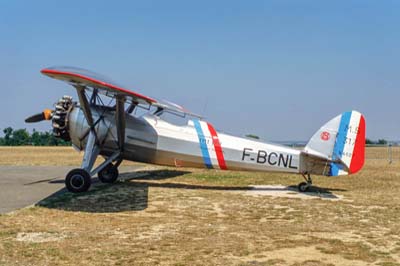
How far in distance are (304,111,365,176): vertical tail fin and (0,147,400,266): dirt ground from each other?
0.80m

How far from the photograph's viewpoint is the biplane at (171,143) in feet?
36.9

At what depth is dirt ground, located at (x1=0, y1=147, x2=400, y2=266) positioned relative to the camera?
5.24 metres

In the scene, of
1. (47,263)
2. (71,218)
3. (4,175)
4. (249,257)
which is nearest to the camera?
(47,263)

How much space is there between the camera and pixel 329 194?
11102mm

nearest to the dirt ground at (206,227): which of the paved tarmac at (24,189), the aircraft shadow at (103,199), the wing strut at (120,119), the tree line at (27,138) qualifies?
the aircraft shadow at (103,199)

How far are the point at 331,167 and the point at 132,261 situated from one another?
7.66 meters

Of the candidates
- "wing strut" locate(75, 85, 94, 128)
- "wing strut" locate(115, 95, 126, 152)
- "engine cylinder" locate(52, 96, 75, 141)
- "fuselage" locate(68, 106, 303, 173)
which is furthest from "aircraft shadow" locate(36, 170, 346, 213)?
"wing strut" locate(75, 85, 94, 128)

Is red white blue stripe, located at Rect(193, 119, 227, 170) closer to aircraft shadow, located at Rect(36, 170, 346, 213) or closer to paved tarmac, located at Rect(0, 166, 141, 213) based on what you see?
aircraft shadow, located at Rect(36, 170, 346, 213)

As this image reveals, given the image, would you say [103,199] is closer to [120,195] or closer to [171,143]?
[120,195]

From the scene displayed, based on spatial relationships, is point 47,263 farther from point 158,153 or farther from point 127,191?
point 158,153

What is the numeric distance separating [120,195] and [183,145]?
2.68 metres

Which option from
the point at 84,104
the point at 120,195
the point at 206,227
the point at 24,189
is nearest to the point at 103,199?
the point at 120,195

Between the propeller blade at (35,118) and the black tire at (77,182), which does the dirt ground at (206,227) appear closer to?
the black tire at (77,182)

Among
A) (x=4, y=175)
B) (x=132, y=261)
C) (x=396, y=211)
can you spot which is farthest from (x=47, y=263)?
(x=4, y=175)
